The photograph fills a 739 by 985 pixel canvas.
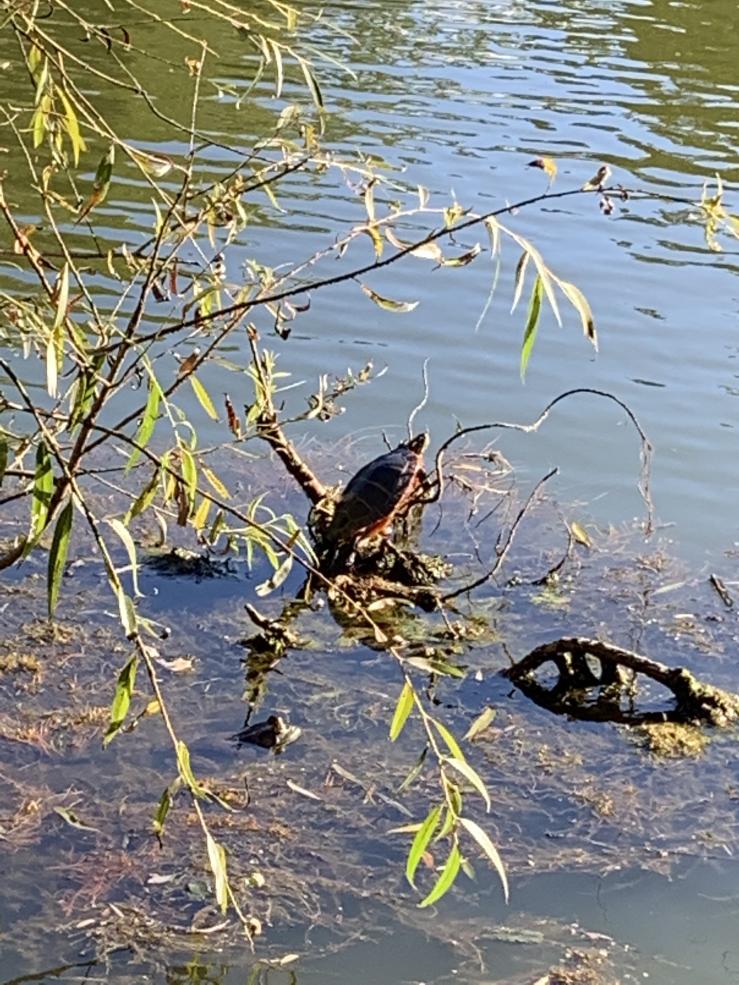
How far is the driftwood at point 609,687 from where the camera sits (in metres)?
5.21

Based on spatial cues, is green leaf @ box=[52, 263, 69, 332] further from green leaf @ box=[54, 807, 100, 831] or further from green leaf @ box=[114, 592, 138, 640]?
green leaf @ box=[54, 807, 100, 831]

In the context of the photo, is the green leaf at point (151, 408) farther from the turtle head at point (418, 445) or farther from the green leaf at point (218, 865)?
the turtle head at point (418, 445)

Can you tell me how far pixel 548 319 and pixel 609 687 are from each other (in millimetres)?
4108

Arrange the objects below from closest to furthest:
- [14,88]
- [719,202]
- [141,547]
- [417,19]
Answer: [719,202] < [141,547] < [14,88] < [417,19]

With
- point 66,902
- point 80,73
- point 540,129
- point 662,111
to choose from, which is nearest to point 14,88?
point 80,73

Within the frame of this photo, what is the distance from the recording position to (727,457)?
7578 millimetres

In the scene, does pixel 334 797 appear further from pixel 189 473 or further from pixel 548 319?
pixel 548 319

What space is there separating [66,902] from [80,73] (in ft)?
36.8

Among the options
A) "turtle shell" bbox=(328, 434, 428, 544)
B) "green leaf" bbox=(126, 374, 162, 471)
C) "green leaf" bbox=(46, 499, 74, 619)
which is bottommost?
"turtle shell" bbox=(328, 434, 428, 544)

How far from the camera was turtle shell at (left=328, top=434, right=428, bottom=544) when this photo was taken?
5891 mm

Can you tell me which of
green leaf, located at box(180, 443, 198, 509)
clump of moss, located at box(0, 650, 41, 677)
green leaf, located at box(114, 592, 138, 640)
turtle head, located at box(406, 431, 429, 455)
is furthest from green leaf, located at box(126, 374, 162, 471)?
turtle head, located at box(406, 431, 429, 455)

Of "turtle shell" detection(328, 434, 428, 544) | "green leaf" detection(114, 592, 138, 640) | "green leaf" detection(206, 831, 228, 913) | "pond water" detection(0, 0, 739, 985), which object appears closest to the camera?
"green leaf" detection(114, 592, 138, 640)

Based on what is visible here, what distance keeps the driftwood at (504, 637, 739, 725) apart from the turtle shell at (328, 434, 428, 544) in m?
0.83

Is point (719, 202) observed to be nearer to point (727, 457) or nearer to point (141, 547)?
point (141, 547)
